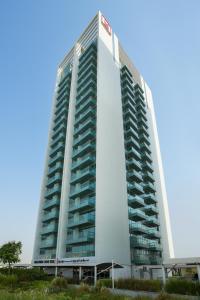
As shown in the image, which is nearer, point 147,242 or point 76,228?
point 76,228

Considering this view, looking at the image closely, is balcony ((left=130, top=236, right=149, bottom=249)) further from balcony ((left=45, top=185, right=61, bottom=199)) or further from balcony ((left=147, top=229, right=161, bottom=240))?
balcony ((left=45, top=185, right=61, bottom=199))

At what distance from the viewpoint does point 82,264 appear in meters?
39.5

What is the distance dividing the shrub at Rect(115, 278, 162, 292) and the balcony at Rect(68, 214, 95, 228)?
1691 centimetres

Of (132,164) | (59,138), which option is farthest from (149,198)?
(59,138)

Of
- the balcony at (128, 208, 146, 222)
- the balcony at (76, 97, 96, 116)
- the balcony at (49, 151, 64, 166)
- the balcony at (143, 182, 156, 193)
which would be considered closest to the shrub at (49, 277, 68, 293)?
the balcony at (128, 208, 146, 222)

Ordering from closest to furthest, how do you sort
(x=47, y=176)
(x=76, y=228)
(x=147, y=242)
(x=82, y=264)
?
(x=82, y=264) < (x=76, y=228) < (x=147, y=242) < (x=47, y=176)

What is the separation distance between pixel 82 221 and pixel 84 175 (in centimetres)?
986

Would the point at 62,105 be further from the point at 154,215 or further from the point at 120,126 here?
the point at 154,215

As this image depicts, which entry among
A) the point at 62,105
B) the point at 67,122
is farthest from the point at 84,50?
the point at 67,122

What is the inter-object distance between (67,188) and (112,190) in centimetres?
1141

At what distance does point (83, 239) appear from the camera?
43562 millimetres

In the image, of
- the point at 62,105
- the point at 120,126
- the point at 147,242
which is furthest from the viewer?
the point at 62,105

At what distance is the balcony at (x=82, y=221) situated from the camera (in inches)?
1743

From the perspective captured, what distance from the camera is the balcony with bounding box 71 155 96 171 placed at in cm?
5136
